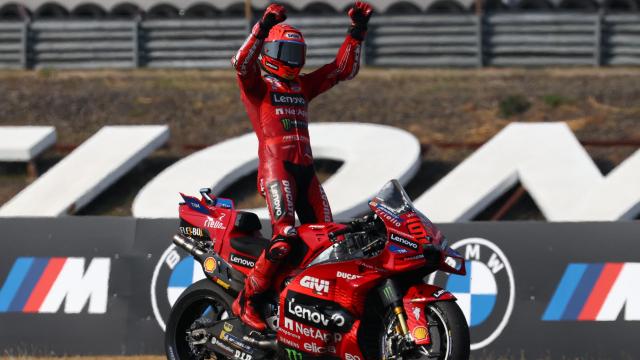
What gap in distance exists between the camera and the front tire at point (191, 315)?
7.70 meters

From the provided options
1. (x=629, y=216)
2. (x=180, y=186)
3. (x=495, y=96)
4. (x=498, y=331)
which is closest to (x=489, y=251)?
(x=498, y=331)

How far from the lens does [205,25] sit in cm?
2084

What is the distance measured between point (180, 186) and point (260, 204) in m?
1.48

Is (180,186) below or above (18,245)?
below

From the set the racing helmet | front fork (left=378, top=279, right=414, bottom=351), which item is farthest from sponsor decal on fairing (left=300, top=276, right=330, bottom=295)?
the racing helmet

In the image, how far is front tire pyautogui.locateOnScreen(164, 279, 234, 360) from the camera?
25.3ft

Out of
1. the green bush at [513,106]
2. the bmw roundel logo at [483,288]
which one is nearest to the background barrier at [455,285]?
the bmw roundel logo at [483,288]

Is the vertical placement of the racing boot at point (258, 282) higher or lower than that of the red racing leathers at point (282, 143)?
lower

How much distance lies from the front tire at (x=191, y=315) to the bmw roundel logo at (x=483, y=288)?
2513mm

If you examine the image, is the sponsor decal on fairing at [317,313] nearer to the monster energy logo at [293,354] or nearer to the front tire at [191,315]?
the monster energy logo at [293,354]

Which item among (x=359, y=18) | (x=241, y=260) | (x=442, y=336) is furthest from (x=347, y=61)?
(x=442, y=336)

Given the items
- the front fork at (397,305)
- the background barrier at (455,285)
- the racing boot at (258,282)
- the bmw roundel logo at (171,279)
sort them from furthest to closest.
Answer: the bmw roundel logo at (171,279) < the background barrier at (455,285) < the racing boot at (258,282) < the front fork at (397,305)

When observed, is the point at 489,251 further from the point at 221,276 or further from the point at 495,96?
the point at 495,96

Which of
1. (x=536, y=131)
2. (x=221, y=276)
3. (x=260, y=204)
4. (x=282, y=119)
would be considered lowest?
(x=260, y=204)
